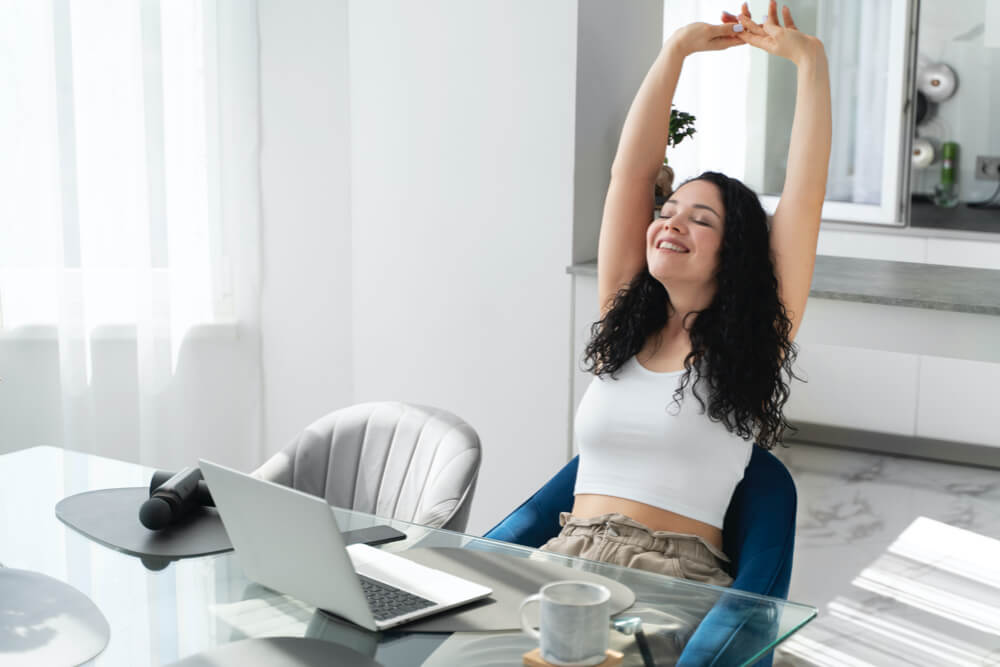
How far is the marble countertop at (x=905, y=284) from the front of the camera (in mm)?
2412

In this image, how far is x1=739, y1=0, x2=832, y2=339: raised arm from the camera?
1938 millimetres

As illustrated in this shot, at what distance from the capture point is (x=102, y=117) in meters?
3.10

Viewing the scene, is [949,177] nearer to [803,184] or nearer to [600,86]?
[600,86]

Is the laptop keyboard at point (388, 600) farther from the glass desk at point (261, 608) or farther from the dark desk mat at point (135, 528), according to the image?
the dark desk mat at point (135, 528)

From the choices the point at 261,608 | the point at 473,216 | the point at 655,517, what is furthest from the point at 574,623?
the point at 473,216

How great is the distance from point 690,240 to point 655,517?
1.55 ft

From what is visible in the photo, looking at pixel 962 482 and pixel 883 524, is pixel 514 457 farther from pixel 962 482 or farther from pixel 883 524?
pixel 962 482

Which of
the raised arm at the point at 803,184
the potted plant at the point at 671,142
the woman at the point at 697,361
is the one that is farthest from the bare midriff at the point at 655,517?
the potted plant at the point at 671,142

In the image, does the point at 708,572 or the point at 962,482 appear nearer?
the point at 708,572

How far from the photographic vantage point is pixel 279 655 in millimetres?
1323

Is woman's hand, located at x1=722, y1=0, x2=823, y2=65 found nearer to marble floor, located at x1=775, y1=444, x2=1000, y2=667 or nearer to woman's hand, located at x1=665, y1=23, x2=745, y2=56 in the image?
woman's hand, located at x1=665, y1=23, x2=745, y2=56

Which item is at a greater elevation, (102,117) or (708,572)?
(102,117)

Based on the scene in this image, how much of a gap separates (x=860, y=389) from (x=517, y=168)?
179cm

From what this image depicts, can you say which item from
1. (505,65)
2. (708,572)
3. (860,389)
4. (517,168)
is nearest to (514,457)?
(517,168)
